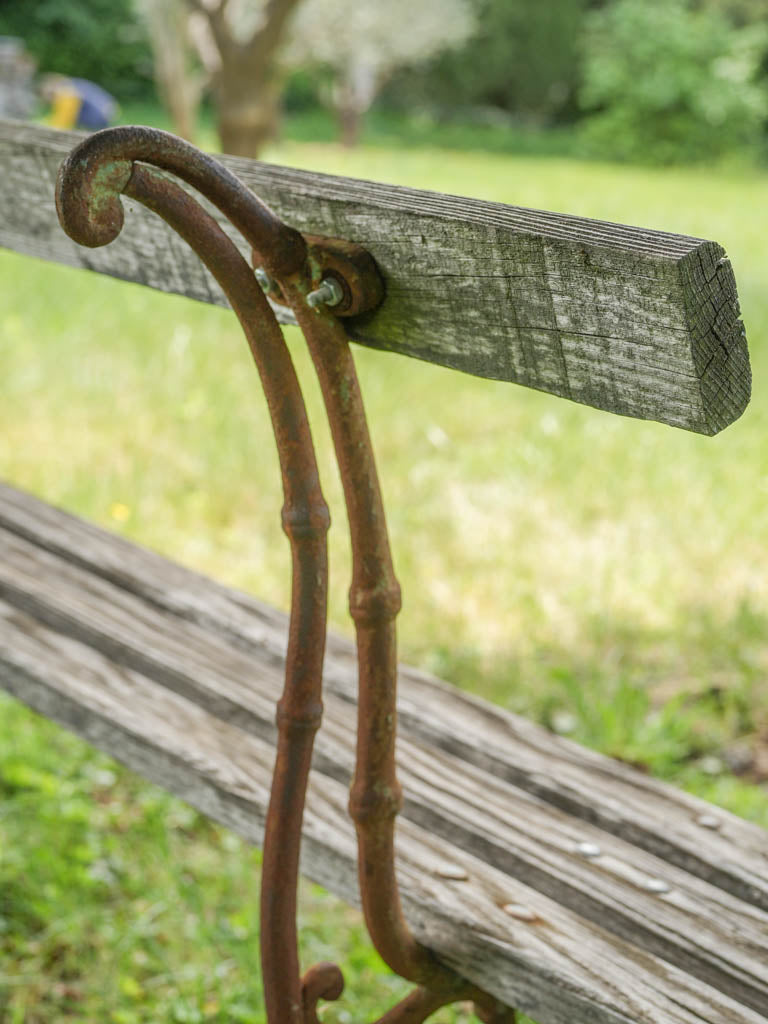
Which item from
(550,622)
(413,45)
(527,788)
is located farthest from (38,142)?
(413,45)

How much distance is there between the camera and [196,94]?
1058 centimetres

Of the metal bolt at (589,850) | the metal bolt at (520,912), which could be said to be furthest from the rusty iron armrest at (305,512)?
the metal bolt at (589,850)

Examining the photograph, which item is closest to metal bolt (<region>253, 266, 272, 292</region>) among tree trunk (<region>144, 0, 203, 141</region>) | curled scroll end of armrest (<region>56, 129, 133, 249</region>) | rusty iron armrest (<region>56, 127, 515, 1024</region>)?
rusty iron armrest (<region>56, 127, 515, 1024</region>)

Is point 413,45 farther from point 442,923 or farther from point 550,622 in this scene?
point 442,923

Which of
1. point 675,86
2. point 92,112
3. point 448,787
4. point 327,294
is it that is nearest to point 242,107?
point 448,787

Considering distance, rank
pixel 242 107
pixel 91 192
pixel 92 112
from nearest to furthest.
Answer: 1. pixel 91 192
2. pixel 242 107
3. pixel 92 112

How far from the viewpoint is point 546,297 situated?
35.2 inches

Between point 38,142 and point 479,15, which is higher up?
point 479,15

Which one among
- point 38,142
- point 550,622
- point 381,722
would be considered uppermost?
point 38,142

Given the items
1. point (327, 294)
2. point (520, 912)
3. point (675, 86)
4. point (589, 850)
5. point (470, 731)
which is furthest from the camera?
point (675, 86)

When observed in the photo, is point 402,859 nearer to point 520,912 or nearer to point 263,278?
point 520,912

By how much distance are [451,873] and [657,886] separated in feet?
0.69

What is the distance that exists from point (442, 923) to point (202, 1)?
546 cm

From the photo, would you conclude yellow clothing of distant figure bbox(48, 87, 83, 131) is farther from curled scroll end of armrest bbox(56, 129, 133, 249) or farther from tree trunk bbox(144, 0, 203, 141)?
curled scroll end of armrest bbox(56, 129, 133, 249)
